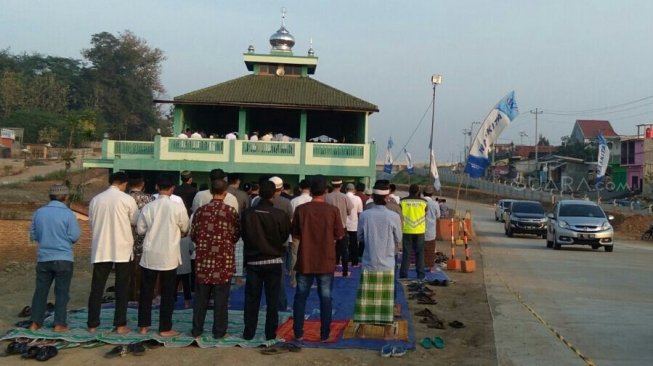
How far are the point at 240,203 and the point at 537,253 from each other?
46.3 ft

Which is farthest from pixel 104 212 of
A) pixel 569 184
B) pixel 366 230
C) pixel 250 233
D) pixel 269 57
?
pixel 569 184

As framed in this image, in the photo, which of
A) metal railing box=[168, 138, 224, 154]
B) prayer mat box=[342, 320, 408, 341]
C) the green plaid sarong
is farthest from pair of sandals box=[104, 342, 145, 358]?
metal railing box=[168, 138, 224, 154]

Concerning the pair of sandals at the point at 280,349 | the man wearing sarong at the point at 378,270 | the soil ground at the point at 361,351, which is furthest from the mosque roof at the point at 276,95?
the pair of sandals at the point at 280,349

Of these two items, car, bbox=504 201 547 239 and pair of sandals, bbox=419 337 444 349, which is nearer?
pair of sandals, bbox=419 337 444 349

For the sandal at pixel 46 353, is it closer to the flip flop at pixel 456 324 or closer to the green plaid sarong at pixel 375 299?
the green plaid sarong at pixel 375 299

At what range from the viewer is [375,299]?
848cm

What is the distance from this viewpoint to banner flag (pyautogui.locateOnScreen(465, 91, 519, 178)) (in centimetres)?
1853

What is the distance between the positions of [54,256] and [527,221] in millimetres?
24837

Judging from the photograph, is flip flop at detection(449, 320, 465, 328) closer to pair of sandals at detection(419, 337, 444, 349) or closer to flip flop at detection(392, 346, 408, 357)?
pair of sandals at detection(419, 337, 444, 349)

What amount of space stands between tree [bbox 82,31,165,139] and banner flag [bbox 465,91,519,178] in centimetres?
6483

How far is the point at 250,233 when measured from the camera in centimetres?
812

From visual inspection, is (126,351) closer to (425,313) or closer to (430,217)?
(425,313)

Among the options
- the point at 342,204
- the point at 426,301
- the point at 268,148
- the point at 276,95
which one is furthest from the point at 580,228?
the point at 276,95

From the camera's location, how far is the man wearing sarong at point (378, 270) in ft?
27.7
